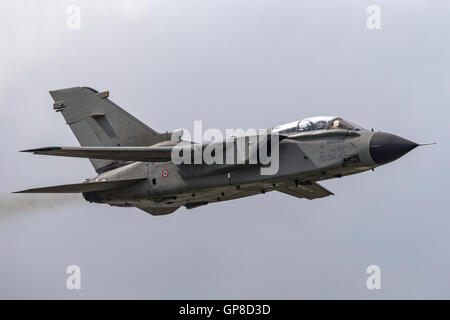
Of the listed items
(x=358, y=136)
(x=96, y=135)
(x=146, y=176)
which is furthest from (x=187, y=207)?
(x=358, y=136)

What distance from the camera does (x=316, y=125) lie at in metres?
30.3

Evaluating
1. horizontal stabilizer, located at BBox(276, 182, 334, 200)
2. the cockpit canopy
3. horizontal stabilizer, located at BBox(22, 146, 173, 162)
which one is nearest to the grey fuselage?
the cockpit canopy

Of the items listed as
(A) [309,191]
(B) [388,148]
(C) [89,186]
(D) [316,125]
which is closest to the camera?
(B) [388,148]

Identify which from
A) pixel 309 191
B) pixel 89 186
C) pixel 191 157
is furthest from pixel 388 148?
pixel 89 186

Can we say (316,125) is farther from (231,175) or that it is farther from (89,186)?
(89,186)

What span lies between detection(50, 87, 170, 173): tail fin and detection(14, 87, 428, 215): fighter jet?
0.12 ft

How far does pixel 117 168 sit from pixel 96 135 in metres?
1.97

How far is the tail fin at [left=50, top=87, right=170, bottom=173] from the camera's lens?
1363 inches

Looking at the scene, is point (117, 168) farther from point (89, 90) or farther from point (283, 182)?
A: point (283, 182)

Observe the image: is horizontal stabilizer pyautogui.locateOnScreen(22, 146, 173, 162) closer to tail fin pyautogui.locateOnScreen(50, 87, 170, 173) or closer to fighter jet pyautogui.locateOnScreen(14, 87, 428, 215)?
fighter jet pyautogui.locateOnScreen(14, 87, 428, 215)

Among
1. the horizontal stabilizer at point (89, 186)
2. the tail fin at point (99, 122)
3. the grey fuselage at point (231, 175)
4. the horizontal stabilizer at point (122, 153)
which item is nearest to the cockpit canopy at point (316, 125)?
the grey fuselage at point (231, 175)

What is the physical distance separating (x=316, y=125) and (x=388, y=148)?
2.48 metres

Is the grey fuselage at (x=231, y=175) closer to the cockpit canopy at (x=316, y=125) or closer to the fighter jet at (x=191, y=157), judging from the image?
the fighter jet at (x=191, y=157)

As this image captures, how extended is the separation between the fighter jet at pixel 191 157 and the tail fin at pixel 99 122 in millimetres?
36
